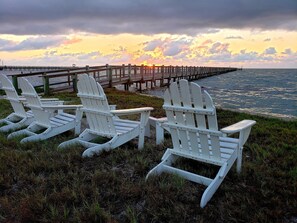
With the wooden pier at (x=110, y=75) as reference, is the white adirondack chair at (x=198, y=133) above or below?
above

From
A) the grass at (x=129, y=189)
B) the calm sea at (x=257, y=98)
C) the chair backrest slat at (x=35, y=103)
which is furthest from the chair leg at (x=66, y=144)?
the calm sea at (x=257, y=98)

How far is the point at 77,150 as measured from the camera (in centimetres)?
433

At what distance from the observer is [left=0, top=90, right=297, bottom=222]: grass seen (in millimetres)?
2643

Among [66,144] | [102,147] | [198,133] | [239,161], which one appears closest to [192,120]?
[198,133]

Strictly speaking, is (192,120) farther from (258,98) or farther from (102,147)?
(258,98)

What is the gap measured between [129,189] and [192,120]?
98 cm

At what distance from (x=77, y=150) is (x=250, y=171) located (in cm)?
238

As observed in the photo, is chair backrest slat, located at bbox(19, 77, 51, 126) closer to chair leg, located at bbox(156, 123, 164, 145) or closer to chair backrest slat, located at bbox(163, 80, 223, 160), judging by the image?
chair leg, located at bbox(156, 123, 164, 145)

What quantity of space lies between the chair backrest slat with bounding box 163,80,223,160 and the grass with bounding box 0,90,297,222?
0.39m

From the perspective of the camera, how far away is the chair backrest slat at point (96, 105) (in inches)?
165

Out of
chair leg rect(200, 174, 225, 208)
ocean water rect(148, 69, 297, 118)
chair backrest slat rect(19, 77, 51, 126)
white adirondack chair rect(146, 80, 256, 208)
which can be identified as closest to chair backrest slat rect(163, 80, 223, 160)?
white adirondack chair rect(146, 80, 256, 208)

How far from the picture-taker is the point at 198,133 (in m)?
3.16

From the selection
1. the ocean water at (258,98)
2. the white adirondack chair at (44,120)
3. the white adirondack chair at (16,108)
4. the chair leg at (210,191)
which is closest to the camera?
the chair leg at (210,191)

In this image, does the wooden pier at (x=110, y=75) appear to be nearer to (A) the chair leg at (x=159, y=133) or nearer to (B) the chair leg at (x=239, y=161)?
(A) the chair leg at (x=159, y=133)
